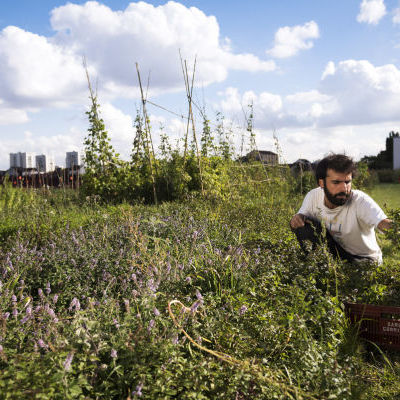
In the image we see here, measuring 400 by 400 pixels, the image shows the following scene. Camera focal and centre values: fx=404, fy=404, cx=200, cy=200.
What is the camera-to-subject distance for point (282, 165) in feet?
39.4

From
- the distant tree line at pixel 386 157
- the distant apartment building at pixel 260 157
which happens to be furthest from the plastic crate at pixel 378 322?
the distant tree line at pixel 386 157

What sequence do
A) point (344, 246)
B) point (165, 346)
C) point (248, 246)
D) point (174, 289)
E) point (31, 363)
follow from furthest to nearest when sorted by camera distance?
1. point (248, 246)
2. point (344, 246)
3. point (174, 289)
4. point (165, 346)
5. point (31, 363)

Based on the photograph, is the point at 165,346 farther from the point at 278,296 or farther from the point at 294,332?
the point at 278,296

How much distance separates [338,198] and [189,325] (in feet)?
7.57

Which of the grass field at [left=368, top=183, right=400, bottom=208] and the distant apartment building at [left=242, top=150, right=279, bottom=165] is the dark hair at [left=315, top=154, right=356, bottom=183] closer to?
the grass field at [left=368, top=183, right=400, bottom=208]

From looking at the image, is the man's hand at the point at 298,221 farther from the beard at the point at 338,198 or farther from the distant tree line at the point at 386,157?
the distant tree line at the point at 386,157

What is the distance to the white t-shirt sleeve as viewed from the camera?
12.0ft

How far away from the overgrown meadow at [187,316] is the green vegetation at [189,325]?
0.01 metres

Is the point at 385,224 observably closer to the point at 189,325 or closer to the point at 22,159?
the point at 189,325

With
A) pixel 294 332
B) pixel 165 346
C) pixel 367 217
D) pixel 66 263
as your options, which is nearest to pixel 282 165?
pixel 367 217

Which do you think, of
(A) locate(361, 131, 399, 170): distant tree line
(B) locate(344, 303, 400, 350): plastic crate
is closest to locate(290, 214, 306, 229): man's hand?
(B) locate(344, 303, 400, 350): plastic crate

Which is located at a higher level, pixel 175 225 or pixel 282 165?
pixel 282 165

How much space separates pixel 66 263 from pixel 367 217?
9.45 ft

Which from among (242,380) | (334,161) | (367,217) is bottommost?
(242,380)
